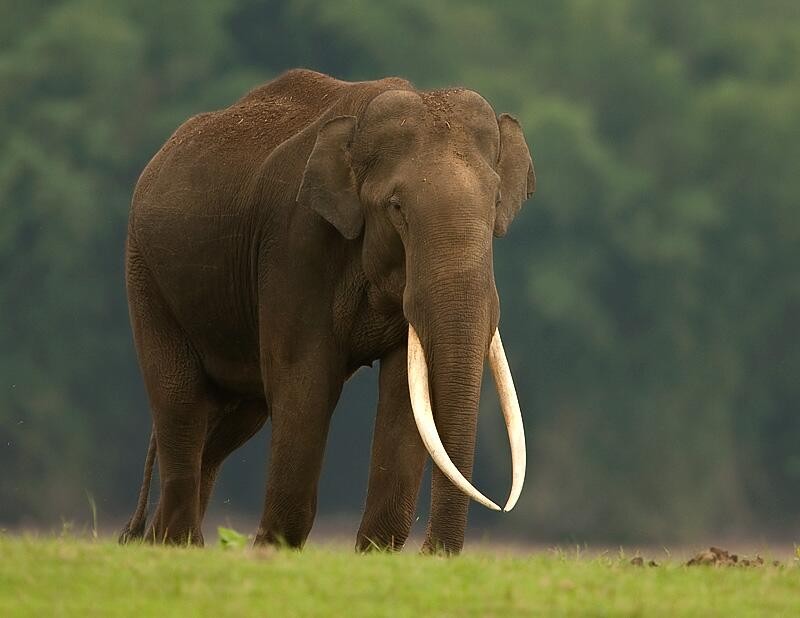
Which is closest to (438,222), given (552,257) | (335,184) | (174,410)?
(335,184)

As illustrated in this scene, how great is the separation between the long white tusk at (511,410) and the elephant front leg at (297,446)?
2.67 ft

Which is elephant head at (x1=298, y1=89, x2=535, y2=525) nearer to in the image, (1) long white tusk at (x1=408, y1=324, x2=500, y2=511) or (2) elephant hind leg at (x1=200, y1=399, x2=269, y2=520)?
(1) long white tusk at (x1=408, y1=324, x2=500, y2=511)

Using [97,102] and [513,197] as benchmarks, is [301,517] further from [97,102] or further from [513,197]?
[97,102]

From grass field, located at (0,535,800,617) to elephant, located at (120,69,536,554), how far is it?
3.26 feet

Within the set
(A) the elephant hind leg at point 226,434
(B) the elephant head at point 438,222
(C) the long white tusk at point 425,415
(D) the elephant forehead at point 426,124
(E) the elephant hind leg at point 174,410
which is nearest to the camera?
(C) the long white tusk at point 425,415

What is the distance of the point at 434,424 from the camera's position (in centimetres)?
971

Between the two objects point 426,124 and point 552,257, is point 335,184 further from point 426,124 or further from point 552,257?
point 552,257

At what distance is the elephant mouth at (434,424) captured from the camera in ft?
30.7

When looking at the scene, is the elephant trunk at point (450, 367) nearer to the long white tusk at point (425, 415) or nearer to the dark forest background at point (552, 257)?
the long white tusk at point (425, 415)

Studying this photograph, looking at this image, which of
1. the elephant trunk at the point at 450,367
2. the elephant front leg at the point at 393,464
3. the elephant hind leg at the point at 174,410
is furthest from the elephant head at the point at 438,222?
the elephant hind leg at the point at 174,410

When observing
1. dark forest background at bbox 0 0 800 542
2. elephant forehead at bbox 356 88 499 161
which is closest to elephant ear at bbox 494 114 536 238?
elephant forehead at bbox 356 88 499 161

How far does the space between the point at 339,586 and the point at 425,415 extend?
2081 mm

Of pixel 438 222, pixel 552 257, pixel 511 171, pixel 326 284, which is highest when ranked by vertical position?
pixel 511 171

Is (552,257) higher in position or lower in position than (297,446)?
lower
